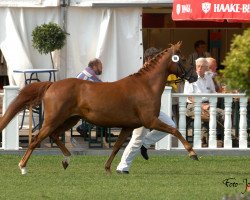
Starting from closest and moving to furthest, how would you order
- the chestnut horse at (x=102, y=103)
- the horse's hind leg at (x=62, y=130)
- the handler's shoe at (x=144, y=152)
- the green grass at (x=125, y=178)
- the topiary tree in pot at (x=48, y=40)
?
1. the green grass at (x=125, y=178)
2. the chestnut horse at (x=102, y=103)
3. the horse's hind leg at (x=62, y=130)
4. the handler's shoe at (x=144, y=152)
5. the topiary tree in pot at (x=48, y=40)

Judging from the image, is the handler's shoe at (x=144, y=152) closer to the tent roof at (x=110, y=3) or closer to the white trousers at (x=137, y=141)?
the white trousers at (x=137, y=141)

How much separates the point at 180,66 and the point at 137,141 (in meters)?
1.15

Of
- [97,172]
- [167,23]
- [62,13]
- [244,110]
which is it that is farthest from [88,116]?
[167,23]

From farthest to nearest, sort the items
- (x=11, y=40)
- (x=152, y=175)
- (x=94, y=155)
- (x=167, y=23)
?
1. (x=167, y=23)
2. (x=11, y=40)
3. (x=94, y=155)
4. (x=152, y=175)

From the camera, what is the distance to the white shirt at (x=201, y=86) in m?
20.4

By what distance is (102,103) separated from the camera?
16.7 m

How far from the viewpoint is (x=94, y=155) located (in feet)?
64.8

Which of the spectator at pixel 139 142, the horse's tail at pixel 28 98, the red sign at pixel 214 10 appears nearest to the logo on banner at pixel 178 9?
the red sign at pixel 214 10

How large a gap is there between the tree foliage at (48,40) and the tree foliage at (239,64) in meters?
11.5

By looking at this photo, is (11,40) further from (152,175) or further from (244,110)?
(152,175)

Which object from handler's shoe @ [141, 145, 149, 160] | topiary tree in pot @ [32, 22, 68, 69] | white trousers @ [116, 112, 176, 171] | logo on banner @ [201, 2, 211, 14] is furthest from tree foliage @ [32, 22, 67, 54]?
white trousers @ [116, 112, 176, 171]

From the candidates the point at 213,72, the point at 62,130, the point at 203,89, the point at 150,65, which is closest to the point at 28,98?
the point at 62,130

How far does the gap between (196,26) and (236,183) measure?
9970mm

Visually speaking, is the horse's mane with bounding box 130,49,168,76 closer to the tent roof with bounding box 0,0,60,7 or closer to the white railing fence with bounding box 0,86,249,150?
the white railing fence with bounding box 0,86,249,150
